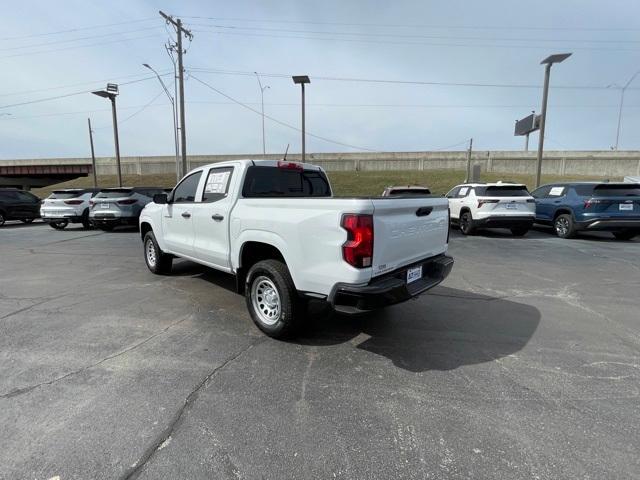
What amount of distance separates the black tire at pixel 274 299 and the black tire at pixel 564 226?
415 inches

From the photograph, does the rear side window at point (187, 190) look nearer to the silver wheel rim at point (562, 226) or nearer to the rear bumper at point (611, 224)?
the rear bumper at point (611, 224)

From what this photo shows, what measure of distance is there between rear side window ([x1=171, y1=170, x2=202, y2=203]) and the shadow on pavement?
2.45 meters

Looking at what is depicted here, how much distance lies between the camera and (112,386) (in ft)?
10.2

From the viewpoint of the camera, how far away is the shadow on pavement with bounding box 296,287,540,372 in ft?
12.0

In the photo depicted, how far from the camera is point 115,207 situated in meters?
13.4

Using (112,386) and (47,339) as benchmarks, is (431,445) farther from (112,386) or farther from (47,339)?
(47,339)

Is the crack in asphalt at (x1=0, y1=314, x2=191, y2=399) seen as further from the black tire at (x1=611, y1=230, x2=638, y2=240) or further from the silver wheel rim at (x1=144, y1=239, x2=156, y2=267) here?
the black tire at (x1=611, y1=230, x2=638, y2=240)

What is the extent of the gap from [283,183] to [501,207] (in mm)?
8693

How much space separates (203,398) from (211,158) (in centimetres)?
5664

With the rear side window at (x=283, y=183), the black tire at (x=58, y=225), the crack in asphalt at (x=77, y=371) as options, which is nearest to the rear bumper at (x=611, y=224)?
the rear side window at (x=283, y=183)

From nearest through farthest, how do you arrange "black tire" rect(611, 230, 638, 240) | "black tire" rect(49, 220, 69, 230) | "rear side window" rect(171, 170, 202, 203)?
1. "rear side window" rect(171, 170, 202, 203)
2. "black tire" rect(611, 230, 638, 240)
3. "black tire" rect(49, 220, 69, 230)

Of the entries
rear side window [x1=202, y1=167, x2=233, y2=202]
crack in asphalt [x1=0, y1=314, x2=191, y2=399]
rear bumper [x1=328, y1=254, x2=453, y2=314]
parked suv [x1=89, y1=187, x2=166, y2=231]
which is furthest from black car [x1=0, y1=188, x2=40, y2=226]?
rear bumper [x1=328, y1=254, x2=453, y2=314]

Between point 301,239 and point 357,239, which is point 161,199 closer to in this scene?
point 301,239

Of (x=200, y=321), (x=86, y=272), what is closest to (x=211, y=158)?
Result: (x=86, y=272)
